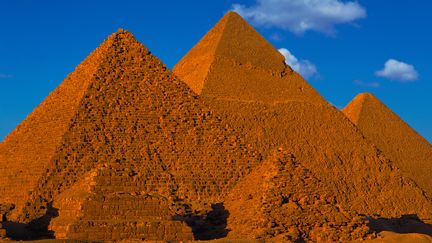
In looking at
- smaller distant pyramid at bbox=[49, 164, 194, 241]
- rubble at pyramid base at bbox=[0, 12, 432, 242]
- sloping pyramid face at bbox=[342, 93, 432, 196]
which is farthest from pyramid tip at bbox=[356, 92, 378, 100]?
smaller distant pyramid at bbox=[49, 164, 194, 241]

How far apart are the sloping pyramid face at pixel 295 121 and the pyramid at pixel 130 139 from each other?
20.8 meters

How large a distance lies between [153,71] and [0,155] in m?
6.50

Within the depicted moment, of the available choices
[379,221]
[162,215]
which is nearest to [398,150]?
[379,221]

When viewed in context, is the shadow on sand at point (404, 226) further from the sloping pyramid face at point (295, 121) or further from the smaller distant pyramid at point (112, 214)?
the smaller distant pyramid at point (112, 214)

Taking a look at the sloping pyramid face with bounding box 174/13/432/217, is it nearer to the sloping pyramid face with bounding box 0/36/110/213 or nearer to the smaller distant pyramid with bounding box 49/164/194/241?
the sloping pyramid face with bounding box 0/36/110/213

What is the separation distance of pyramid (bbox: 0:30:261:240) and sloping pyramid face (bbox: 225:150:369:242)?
249 cm

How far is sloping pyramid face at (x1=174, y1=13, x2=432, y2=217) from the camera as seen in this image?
68.9 meters

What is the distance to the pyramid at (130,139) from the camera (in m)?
41.2

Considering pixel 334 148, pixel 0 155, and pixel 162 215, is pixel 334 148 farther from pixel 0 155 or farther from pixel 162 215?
pixel 162 215

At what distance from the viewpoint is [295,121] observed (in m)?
71.8

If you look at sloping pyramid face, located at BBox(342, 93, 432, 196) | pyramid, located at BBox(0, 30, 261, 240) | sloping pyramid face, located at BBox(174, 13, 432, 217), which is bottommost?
pyramid, located at BBox(0, 30, 261, 240)

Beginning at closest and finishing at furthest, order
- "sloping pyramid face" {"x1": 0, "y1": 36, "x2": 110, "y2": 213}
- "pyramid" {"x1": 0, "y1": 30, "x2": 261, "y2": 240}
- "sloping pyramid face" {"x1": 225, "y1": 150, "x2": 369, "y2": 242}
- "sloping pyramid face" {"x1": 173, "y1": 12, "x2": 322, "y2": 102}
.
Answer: "sloping pyramid face" {"x1": 225, "y1": 150, "x2": 369, "y2": 242}
"pyramid" {"x1": 0, "y1": 30, "x2": 261, "y2": 240}
"sloping pyramid face" {"x1": 0, "y1": 36, "x2": 110, "y2": 213}
"sloping pyramid face" {"x1": 173, "y1": 12, "x2": 322, "y2": 102}

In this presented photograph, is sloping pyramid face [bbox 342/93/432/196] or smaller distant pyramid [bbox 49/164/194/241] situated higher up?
sloping pyramid face [bbox 342/93/432/196]

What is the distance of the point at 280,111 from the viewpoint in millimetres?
71188
